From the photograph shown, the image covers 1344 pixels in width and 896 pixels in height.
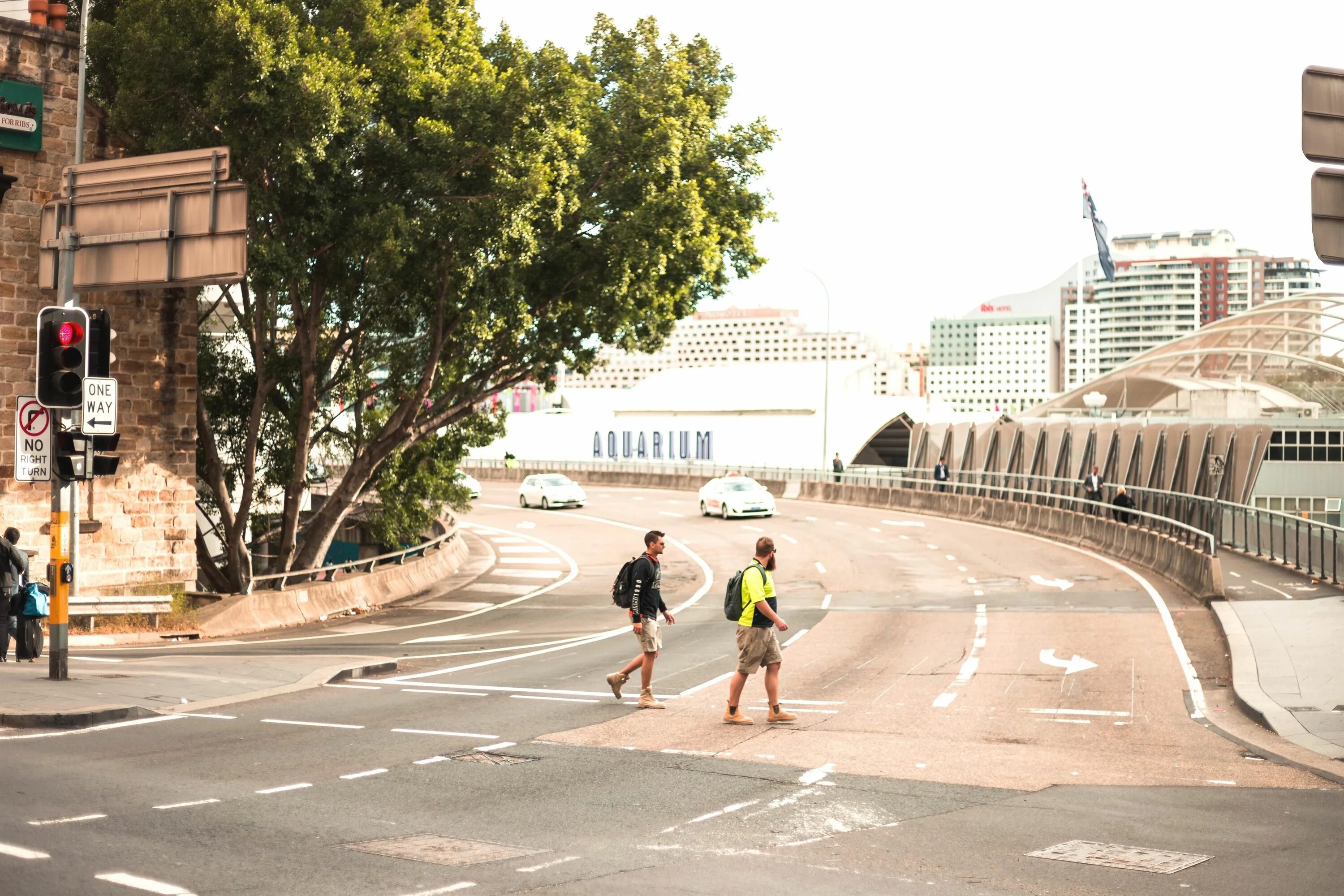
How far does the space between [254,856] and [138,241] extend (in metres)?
10.8

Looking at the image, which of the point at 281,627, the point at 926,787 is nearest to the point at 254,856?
the point at 926,787

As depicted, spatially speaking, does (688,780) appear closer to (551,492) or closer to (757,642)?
(757,642)

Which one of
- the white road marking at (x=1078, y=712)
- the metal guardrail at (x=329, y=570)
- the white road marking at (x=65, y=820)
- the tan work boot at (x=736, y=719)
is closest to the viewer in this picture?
the white road marking at (x=65, y=820)

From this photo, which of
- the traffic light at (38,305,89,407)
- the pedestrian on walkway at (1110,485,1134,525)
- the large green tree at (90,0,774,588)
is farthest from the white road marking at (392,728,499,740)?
the pedestrian on walkway at (1110,485,1134,525)

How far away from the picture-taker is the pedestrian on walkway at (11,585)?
54.8 feet

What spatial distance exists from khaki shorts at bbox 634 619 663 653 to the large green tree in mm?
9683

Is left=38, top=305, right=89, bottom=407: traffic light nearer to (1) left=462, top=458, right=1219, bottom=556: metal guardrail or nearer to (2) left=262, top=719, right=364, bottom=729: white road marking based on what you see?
(2) left=262, top=719, right=364, bottom=729: white road marking

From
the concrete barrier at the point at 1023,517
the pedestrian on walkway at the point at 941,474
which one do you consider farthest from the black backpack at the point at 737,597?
the pedestrian on walkway at the point at 941,474

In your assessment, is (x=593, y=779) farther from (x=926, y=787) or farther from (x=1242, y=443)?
(x=1242, y=443)

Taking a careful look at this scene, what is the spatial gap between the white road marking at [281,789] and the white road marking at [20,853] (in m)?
2.02

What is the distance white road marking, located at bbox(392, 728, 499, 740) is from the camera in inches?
494

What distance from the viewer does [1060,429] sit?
6297cm

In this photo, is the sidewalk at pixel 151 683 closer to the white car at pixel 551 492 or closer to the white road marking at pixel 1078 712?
the white road marking at pixel 1078 712

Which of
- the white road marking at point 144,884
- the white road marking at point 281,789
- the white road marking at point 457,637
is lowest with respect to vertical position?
the white road marking at point 457,637
